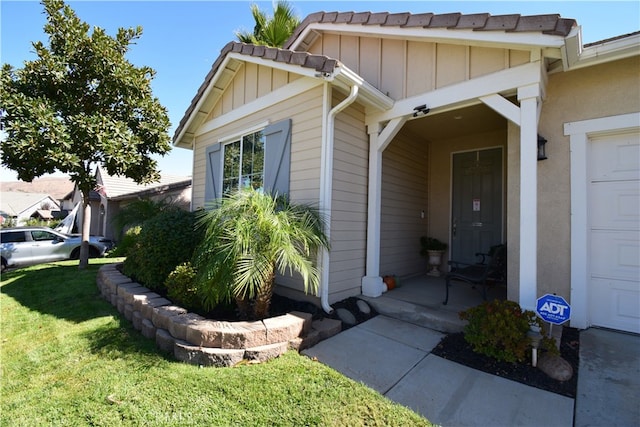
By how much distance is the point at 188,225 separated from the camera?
4.64 metres

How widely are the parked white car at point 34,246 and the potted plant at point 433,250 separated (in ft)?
35.8

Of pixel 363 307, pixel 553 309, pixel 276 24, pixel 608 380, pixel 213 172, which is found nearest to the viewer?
pixel 608 380

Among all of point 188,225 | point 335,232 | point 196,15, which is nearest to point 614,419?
point 335,232

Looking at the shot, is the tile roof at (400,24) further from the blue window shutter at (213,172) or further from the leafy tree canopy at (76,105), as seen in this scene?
the leafy tree canopy at (76,105)

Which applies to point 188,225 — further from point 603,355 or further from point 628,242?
point 628,242

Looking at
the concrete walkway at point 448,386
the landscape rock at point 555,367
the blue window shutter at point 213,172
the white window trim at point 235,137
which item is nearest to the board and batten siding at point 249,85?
the white window trim at point 235,137

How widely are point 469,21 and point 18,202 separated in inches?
1778

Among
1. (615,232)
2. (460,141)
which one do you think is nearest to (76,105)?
(460,141)

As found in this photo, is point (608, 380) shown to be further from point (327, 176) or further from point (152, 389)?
point (152, 389)

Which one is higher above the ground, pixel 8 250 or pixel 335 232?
pixel 335 232

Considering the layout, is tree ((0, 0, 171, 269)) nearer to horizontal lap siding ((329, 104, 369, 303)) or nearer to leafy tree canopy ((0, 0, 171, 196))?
leafy tree canopy ((0, 0, 171, 196))

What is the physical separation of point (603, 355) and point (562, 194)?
1.83m

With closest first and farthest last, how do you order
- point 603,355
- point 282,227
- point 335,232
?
1. point 603,355
2. point 282,227
3. point 335,232

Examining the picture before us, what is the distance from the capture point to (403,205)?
18.4 ft
